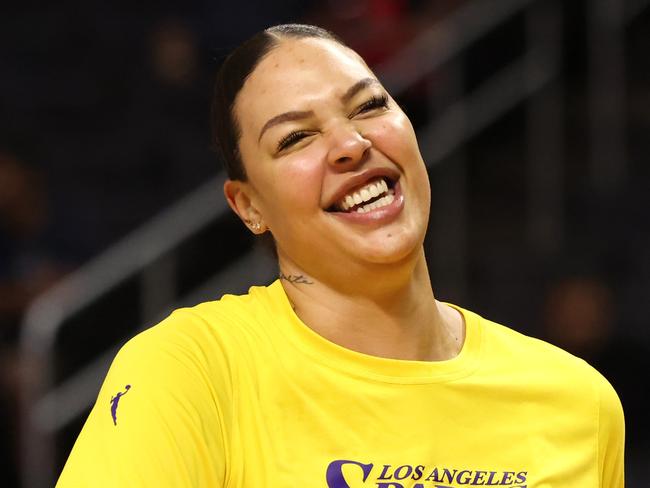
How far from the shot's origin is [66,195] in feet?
21.7

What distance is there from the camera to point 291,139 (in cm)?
233

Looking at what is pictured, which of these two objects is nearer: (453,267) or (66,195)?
(453,267)

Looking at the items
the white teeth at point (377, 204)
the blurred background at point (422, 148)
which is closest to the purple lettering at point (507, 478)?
the white teeth at point (377, 204)

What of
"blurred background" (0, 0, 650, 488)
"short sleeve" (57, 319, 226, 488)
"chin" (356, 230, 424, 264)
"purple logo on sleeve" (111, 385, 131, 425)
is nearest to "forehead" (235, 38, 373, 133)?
"chin" (356, 230, 424, 264)

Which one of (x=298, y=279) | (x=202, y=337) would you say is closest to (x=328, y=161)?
(x=298, y=279)

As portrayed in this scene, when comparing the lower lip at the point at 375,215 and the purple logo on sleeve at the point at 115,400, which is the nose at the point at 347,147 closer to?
the lower lip at the point at 375,215

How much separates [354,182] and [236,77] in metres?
0.35

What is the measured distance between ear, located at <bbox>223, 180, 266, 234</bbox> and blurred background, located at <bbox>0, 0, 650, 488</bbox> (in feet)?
9.64

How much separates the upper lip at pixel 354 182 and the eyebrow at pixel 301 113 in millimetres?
147

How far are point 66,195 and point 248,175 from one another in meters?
4.35

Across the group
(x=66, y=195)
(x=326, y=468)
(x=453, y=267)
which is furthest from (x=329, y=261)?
(x=66, y=195)

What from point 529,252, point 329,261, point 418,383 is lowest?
point 529,252

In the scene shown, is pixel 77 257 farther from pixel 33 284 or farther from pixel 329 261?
pixel 329 261

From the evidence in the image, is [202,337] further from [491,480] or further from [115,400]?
[491,480]
